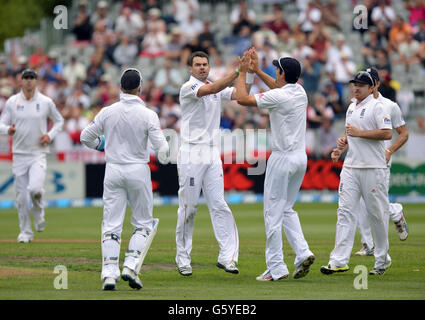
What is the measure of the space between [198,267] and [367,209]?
268cm

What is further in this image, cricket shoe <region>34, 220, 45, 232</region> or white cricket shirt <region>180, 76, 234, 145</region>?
cricket shoe <region>34, 220, 45, 232</region>

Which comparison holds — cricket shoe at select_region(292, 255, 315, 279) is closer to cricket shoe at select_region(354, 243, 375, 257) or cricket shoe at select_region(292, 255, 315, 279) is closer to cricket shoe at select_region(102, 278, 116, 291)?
cricket shoe at select_region(102, 278, 116, 291)

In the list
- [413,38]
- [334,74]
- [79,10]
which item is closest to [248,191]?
[334,74]

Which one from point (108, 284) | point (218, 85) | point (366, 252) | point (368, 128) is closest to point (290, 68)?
point (218, 85)

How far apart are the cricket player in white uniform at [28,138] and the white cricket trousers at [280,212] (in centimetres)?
633

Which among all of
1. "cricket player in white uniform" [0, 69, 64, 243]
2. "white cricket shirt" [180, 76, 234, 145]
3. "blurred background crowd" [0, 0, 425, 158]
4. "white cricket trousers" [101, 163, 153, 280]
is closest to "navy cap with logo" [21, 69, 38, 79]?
"cricket player in white uniform" [0, 69, 64, 243]

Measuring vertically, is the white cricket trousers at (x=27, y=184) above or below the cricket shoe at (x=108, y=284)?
above

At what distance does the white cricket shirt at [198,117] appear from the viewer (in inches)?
495

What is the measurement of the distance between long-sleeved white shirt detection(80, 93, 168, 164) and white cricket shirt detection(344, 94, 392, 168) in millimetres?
2918

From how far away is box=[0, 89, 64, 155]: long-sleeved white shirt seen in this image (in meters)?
17.0

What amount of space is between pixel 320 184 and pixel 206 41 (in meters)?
7.22

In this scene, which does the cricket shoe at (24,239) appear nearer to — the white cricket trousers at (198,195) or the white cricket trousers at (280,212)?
the white cricket trousers at (198,195)

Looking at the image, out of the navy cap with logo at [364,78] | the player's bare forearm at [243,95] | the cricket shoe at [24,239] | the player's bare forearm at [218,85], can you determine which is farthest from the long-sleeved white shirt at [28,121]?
the navy cap with logo at [364,78]

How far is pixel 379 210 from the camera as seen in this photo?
12.1 metres
